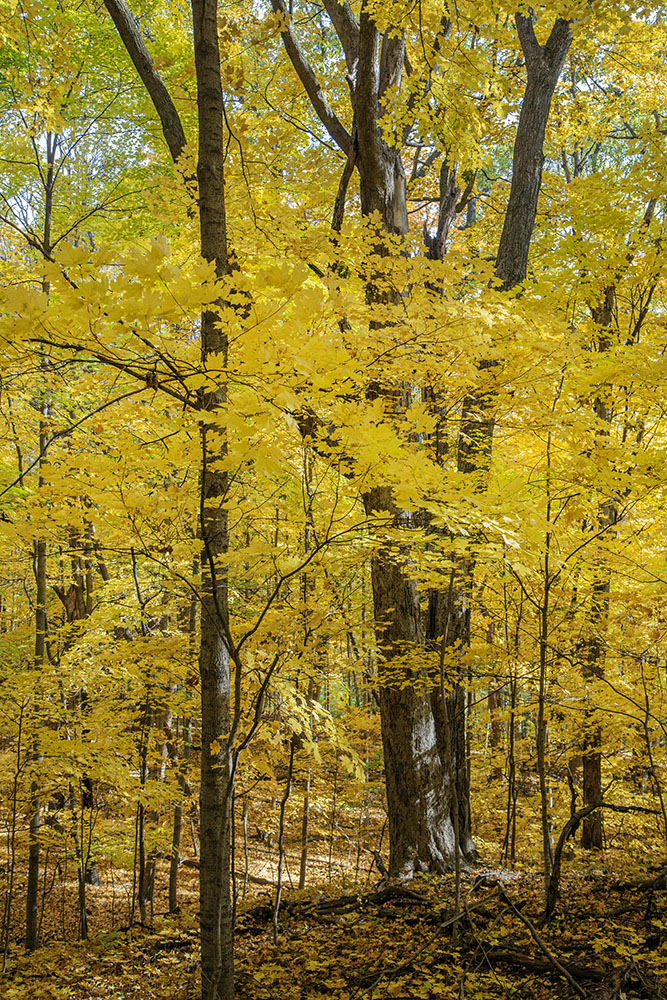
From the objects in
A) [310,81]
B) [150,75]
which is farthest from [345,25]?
[150,75]

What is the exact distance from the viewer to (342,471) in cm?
246

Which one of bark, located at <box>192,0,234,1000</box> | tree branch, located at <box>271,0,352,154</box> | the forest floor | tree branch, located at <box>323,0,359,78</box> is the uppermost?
tree branch, located at <box>323,0,359,78</box>

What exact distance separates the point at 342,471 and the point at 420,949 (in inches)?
80.2

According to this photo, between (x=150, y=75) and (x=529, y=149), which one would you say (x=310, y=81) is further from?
(x=529, y=149)

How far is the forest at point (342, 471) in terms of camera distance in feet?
7.30

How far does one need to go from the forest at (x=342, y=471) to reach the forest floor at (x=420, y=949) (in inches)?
1.1

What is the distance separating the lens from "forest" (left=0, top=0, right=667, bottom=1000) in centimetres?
223

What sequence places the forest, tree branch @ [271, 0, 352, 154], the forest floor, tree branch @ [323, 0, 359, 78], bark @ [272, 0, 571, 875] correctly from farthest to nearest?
tree branch @ [323, 0, 359, 78], tree branch @ [271, 0, 352, 154], bark @ [272, 0, 571, 875], the forest floor, the forest

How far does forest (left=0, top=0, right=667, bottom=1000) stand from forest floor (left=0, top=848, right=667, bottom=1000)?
29mm

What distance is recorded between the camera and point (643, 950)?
106 inches

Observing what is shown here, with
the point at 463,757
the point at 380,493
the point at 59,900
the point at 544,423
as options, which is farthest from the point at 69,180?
the point at 59,900

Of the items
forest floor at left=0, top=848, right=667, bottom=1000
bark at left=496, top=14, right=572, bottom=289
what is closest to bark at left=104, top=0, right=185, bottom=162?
bark at left=496, top=14, right=572, bottom=289

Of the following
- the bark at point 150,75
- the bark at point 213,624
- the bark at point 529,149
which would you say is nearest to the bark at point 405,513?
the bark at point 529,149

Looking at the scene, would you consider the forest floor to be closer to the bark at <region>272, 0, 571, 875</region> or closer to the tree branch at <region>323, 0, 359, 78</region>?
the bark at <region>272, 0, 571, 875</region>
